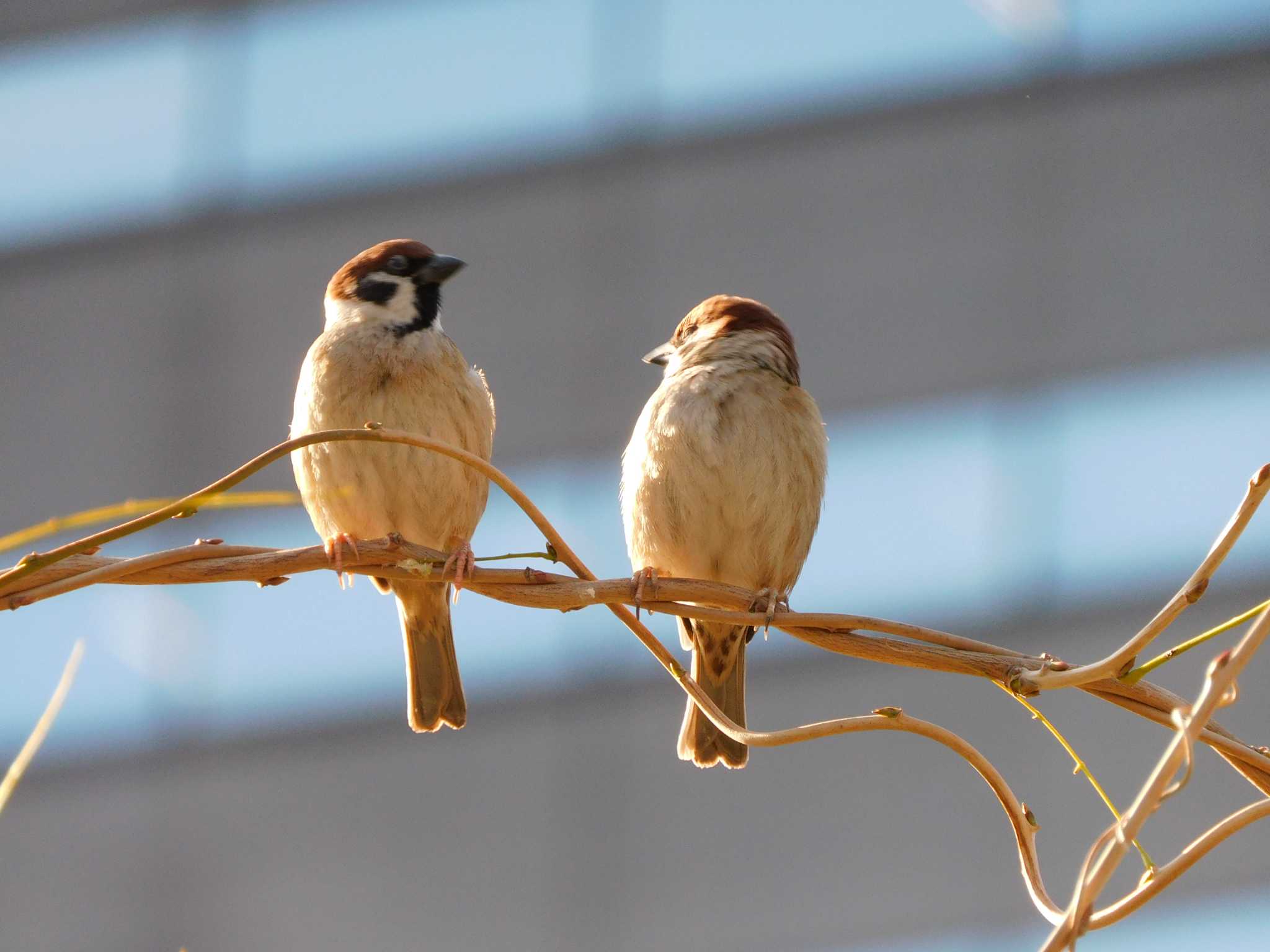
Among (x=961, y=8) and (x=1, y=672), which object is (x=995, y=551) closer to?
(x=961, y=8)

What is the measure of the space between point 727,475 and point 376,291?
0.77m

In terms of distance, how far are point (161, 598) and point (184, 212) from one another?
7.12 ft

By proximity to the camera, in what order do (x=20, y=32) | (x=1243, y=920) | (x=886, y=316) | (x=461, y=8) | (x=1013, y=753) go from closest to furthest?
Answer: 1. (x=1243, y=920)
2. (x=1013, y=753)
3. (x=886, y=316)
4. (x=461, y=8)
5. (x=20, y=32)

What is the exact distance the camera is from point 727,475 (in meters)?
2.71

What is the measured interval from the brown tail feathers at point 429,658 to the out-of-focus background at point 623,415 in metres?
3.80

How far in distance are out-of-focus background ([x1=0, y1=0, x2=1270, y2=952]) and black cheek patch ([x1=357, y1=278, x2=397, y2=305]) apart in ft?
12.3

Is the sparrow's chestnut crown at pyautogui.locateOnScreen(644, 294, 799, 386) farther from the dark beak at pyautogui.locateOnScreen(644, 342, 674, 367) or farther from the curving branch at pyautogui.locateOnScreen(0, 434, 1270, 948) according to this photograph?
the curving branch at pyautogui.locateOnScreen(0, 434, 1270, 948)

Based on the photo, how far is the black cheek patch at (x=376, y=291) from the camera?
9.79 ft

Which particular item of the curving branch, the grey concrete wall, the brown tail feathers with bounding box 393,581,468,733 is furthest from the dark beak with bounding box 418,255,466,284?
the grey concrete wall

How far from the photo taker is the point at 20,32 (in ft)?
30.1

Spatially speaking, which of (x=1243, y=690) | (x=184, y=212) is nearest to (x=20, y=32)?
(x=184, y=212)

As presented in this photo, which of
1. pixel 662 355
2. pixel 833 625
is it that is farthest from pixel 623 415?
pixel 833 625

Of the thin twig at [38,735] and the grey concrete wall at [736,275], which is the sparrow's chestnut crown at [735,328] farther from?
the grey concrete wall at [736,275]

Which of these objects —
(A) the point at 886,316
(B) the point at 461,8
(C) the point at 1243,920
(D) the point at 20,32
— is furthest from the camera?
(D) the point at 20,32
